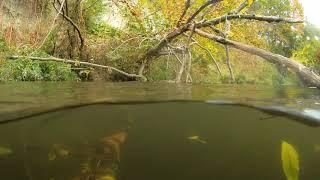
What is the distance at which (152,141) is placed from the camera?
2988 mm

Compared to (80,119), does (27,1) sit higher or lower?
higher

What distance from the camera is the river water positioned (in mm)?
2621

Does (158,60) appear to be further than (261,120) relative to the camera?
Yes

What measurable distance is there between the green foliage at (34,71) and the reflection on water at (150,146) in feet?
21.8

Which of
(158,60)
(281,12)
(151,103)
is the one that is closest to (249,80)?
(281,12)

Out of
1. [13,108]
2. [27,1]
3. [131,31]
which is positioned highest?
[27,1]

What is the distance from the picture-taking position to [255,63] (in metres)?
17.3

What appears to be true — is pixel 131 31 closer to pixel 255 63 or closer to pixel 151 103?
pixel 255 63

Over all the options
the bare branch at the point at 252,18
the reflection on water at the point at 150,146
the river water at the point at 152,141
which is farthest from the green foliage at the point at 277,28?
the reflection on water at the point at 150,146

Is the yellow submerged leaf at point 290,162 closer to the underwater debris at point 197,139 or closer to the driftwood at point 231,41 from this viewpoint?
the underwater debris at point 197,139

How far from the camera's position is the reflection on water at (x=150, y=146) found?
261 centimetres

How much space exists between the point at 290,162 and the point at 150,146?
1.43 metres

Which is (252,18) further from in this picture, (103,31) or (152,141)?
(152,141)

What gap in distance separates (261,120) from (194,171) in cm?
117
